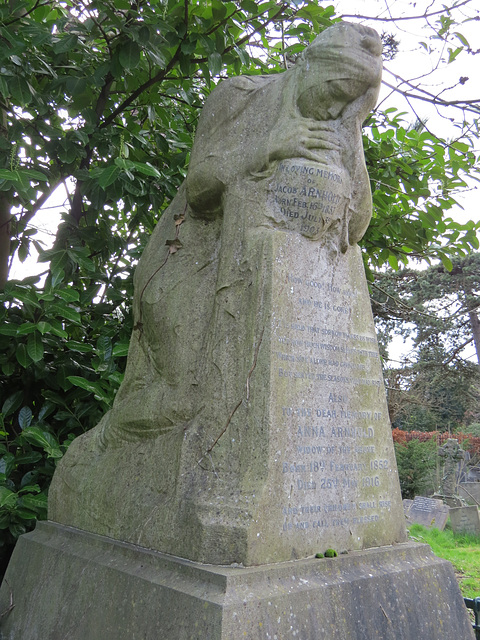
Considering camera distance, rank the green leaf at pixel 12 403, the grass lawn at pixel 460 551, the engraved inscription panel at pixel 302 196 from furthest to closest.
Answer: the grass lawn at pixel 460 551 → the green leaf at pixel 12 403 → the engraved inscription panel at pixel 302 196

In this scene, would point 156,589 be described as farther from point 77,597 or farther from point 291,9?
point 291,9

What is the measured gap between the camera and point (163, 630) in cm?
205

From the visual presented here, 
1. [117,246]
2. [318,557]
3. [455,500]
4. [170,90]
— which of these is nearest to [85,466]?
[318,557]

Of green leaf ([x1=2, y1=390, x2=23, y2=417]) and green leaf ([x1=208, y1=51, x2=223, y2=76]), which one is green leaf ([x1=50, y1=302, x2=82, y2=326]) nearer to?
green leaf ([x1=2, y1=390, x2=23, y2=417])

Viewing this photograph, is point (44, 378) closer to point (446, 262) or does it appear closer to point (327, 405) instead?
point (327, 405)

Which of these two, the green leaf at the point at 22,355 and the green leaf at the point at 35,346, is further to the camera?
the green leaf at the point at 22,355

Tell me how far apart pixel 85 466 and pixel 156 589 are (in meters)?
1.05

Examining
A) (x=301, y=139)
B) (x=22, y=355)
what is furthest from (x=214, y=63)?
(x=22, y=355)

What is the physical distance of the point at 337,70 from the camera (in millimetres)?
2729

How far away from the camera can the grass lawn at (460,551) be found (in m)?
6.29

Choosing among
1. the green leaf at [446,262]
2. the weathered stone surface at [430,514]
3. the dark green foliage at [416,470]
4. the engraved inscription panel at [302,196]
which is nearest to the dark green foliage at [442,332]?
the dark green foliage at [416,470]

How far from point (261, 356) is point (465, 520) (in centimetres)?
909

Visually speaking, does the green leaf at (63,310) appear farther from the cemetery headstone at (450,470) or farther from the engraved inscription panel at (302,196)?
the cemetery headstone at (450,470)

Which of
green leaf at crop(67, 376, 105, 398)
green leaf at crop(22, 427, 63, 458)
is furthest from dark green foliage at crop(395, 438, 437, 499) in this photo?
green leaf at crop(22, 427, 63, 458)
